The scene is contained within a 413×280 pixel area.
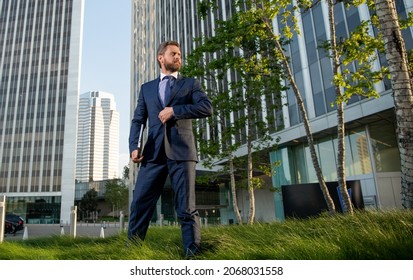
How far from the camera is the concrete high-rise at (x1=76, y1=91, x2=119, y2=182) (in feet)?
497

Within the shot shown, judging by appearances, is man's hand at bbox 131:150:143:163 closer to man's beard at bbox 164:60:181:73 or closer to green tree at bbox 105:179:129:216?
man's beard at bbox 164:60:181:73

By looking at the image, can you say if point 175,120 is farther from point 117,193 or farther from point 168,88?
point 117,193

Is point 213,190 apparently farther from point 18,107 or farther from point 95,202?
point 18,107

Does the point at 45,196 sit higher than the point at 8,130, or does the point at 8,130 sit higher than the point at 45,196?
the point at 8,130

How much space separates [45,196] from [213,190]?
36488 mm

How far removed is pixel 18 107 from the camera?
211 ft

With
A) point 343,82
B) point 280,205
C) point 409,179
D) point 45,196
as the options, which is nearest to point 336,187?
point 343,82

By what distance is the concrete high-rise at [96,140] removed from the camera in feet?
497

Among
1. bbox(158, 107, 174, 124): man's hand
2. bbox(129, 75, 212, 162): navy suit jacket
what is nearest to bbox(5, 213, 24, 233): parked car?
bbox(129, 75, 212, 162): navy suit jacket

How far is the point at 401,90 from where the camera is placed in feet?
13.5

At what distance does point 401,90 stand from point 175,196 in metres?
3.39

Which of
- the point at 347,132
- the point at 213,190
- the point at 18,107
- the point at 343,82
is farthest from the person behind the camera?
the point at 18,107

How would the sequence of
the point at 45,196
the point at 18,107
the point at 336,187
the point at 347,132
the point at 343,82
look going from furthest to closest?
the point at 18,107 < the point at 45,196 < the point at 347,132 < the point at 336,187 < the point at 343,82

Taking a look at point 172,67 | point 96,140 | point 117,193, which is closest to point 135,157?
point 172,67
